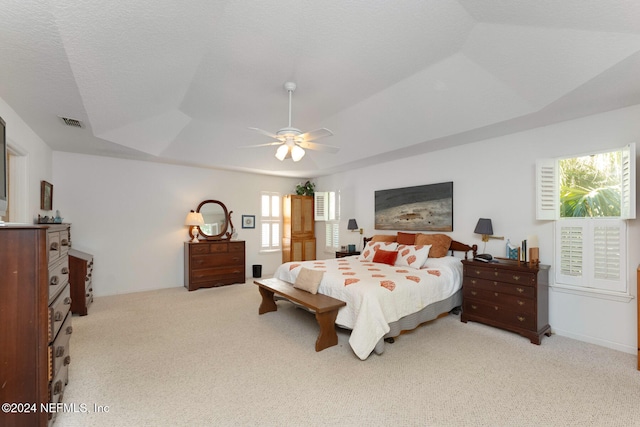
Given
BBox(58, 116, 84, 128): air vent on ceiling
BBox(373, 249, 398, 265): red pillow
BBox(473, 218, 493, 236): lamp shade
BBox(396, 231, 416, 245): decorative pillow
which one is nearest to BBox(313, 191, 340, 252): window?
BBox(396, 231, 416, 245): decorative pillow

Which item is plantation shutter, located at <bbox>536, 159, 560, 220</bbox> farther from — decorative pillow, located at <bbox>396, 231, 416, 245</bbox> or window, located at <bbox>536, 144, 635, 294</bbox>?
decorative pillow, located at <bbox>396, 231, 416, 245</bbox>

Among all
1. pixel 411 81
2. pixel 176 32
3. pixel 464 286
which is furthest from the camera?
pixel 464 286

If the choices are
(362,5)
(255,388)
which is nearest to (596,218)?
(362,5)

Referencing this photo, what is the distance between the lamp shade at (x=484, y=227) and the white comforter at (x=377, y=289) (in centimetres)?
55

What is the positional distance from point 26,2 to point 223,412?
2.81 meters

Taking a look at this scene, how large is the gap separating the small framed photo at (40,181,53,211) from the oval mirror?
226cm

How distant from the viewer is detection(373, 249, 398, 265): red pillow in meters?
4.51

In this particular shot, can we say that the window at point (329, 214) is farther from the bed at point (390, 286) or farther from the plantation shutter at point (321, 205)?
the bed at point (390, 286)

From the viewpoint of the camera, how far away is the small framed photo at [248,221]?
22.2 feet

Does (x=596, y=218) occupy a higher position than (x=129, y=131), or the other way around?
(x=129, y=131)

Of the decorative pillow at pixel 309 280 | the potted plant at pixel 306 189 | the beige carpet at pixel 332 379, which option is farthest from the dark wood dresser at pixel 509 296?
the potted plant at pixel 306 189

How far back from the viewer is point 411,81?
3416mm

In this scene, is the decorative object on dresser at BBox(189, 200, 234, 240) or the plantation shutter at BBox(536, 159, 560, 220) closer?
the plantation shutter at BBox(536, 159, 560, 220)

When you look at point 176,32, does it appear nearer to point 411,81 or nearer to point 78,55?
point 78,55
